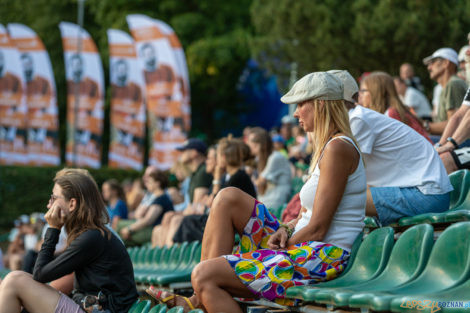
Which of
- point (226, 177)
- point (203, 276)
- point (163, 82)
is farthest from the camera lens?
point (163, 82)

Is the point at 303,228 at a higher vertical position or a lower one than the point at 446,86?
lower

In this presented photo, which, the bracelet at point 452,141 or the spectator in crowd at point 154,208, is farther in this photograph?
the spectator in crowd at point 154,208

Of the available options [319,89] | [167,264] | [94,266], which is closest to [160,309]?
[94,266]

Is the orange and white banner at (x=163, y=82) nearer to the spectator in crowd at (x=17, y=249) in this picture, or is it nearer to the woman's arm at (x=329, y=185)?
the spectator in crowd at (x=17, y=249)

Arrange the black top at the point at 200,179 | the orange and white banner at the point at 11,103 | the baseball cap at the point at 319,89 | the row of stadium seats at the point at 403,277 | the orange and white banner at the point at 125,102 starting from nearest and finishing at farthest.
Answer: the row of stadium seats at the point at 403,277
the baseball cap at the point at 319,89
the black top at the point at 200,179
the orange and white banner at the point at 125,102
the orange and white banner at the point at 11,103

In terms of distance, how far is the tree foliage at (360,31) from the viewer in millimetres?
15891

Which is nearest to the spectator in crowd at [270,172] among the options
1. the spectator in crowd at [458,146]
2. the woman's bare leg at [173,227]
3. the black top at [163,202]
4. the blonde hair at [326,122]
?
the woman's bare leg at [173,227]

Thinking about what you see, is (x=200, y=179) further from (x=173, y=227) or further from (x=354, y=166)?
(x=354, y=166)

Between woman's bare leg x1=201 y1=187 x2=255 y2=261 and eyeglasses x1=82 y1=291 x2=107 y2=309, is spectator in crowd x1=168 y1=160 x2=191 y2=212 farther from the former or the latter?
woman's bare leg x1=201 y1=187 x2=255 y2=261

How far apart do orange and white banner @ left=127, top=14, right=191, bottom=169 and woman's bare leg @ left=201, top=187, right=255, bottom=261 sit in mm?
13858

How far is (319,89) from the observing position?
12.9 ft

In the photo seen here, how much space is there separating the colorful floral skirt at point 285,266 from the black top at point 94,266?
1.01m

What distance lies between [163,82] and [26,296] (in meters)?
14.0

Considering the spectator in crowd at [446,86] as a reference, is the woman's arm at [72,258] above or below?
below
